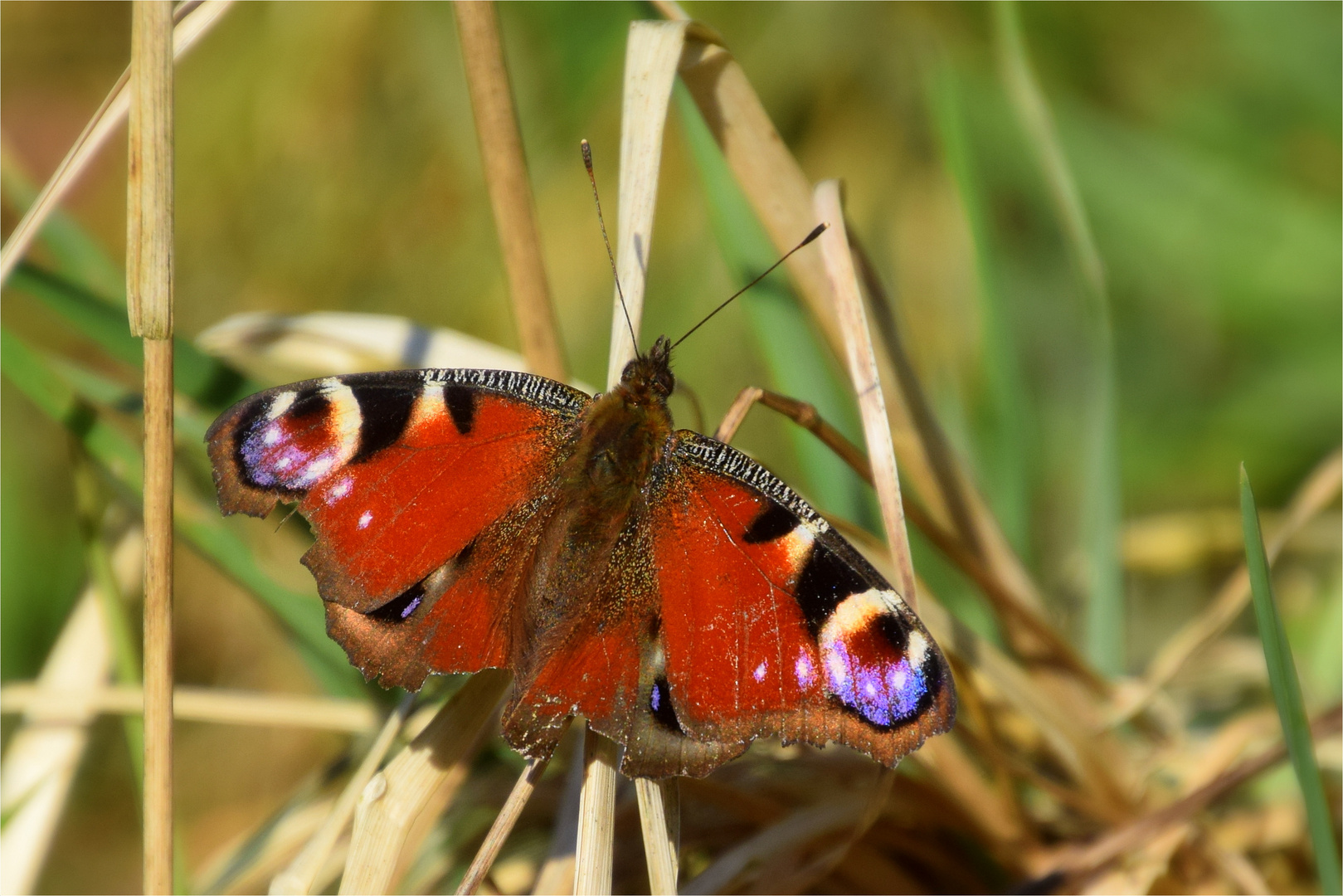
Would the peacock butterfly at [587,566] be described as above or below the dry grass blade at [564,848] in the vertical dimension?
above

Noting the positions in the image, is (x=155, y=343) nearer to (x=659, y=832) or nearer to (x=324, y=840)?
(x=324, y=840)

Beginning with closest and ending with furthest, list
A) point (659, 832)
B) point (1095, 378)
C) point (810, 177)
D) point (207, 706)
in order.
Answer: point (659, 832), point (207, 706), point (1095, 378), point (810, 177)

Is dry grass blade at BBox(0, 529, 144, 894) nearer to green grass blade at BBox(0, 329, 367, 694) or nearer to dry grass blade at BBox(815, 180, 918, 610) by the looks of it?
green grass blade at BBox(0, 329, 367, 694)

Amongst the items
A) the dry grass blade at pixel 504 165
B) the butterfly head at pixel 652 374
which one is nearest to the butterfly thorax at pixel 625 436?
the butterfly head at pixel 652 374

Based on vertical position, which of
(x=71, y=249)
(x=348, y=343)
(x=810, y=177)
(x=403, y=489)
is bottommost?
(x=403, y=489)

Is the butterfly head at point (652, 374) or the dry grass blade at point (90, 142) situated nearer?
the dry grass blade at point (90, 142)

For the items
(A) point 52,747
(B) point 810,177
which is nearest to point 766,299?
(A) point 52,747

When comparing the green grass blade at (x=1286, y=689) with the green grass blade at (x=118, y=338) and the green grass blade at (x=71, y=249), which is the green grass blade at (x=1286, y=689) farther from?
the green grass blade at (x=71, y=249)
